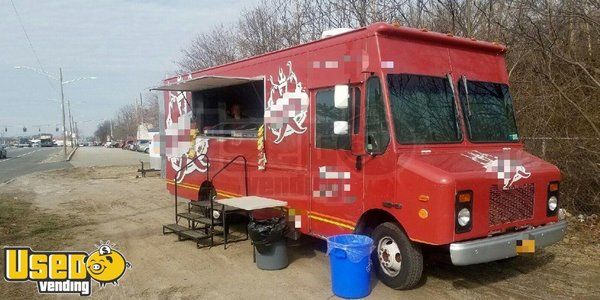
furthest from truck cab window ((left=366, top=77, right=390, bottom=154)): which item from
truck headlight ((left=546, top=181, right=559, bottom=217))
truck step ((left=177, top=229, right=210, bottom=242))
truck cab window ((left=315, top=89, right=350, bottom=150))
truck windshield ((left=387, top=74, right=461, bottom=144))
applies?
truck step ((left=177, top=229, right=210, bottom=242))

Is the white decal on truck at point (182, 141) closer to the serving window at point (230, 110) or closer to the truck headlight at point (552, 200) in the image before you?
the serving window at point (230, 110)

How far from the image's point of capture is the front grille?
16.8 feet

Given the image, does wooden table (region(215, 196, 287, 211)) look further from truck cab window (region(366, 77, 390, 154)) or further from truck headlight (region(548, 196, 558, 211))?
truck headlight (region(548, 196, 558, 211))

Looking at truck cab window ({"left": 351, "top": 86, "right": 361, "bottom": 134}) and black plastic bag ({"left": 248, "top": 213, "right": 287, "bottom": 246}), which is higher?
truck cab window ({"left": 351, "top": 86, "right": 361, "bottom": 134})

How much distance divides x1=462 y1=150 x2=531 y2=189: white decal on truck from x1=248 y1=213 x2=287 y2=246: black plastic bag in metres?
2.50

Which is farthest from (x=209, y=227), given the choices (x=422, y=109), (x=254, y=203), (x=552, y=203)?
(x=552, y=203)

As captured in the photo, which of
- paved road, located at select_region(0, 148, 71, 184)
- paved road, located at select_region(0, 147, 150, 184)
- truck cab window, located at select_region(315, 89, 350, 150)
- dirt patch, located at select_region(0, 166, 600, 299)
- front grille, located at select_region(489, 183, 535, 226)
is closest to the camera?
front grille, located at select_region(489, 183, 535, 226)

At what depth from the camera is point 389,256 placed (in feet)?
17.9

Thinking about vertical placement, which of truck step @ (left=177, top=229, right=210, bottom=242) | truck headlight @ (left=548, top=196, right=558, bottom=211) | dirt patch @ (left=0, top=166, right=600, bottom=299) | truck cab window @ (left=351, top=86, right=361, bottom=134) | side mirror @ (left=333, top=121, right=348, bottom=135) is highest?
truck cab window @ (left=351, top=86, right=361, bottom=134)

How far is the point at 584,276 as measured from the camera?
19.2 ft

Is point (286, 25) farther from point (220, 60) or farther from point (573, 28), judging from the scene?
point (573, 28)

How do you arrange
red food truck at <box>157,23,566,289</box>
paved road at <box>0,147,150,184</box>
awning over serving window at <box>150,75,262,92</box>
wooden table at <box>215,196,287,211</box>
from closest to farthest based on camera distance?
red food truck at <box>157,23,566,289</box> < wooden table at <box>215,196,287,211</box> < awning over serving window at <box>150,75,262,92</box> < paved road at <box>0,147,150,184</box>

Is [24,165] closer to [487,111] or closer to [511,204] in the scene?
[487,111]

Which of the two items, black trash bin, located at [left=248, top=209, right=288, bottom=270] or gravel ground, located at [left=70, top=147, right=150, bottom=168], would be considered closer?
A: black trash bin, located at [left=248, top=209, right=288, bottom=270]
